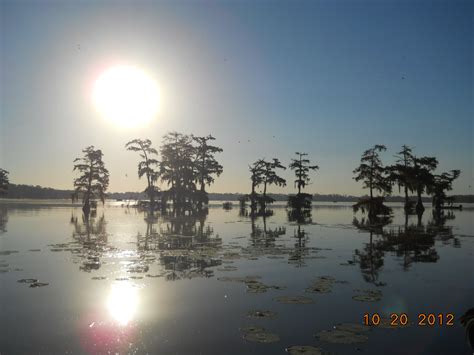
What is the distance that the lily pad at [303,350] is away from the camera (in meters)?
5.73

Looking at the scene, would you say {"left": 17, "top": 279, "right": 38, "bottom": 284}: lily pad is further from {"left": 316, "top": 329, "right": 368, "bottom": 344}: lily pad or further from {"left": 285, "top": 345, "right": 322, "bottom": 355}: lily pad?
{"left": 316, "top": 329, "right": 368, "bottom": 344}: lily pad

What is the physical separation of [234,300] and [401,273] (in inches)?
230

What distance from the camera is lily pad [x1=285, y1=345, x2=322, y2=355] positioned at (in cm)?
573

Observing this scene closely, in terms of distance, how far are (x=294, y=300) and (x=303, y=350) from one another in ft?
8.90

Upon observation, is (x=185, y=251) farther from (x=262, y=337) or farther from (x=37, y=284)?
(x=262, y=337)

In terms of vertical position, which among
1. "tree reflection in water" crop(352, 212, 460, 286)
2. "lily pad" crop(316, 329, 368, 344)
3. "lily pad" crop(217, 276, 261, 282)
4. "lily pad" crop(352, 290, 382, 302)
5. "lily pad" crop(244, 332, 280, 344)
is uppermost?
"tree reflection in water" crop(352, 212, 460, 286)

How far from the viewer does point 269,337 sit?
6.34 m

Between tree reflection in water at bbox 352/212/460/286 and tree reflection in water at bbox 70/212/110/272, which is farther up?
tree reflection in water at bbox 352/212/460/286

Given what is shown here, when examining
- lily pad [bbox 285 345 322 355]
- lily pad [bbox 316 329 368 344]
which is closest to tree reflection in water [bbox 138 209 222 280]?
lily pad [bbox 316 329 368 344]

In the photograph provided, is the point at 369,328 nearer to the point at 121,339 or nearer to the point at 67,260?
the point at 121,339

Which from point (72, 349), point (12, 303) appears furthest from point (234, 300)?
point (12, 303)
